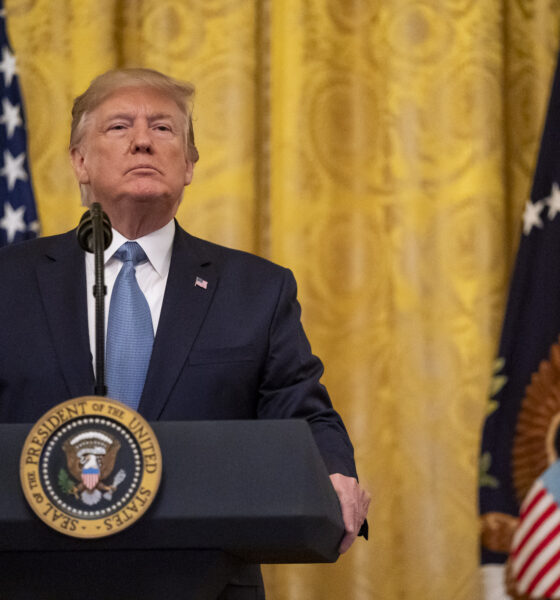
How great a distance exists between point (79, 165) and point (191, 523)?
1377 millimetres

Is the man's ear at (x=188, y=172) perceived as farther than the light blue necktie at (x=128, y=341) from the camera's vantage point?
Yes

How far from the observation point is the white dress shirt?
81.0 inches

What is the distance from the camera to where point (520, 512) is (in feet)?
8.76

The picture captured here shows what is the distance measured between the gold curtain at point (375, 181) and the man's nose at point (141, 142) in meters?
1.05

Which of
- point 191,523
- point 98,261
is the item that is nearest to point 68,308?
point 98,261

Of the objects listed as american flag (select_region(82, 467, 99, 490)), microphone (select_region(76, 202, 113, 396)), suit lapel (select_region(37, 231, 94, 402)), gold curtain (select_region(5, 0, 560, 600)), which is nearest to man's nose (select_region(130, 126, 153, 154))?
suit lapel (select_region(37, 231, 94, 402))

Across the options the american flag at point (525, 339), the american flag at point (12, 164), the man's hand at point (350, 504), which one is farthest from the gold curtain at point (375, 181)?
the man's hand at point (350, 504)

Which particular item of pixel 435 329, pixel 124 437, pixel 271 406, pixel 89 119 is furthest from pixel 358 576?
pixel 124 437

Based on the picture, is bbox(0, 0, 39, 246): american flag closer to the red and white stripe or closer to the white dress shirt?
the white dress shirt

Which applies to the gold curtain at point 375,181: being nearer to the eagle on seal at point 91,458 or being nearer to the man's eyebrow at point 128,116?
the man's eyebrow at point 128,116

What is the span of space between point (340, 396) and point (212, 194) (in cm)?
82

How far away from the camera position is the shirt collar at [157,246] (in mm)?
2180


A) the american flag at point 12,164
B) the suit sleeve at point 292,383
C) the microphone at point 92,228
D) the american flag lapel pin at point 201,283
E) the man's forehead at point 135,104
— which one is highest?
the american flag at point 12,164

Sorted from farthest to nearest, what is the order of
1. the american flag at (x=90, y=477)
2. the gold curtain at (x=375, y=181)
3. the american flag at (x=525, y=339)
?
the gold curtain at (x=375, y=181)
the american flag at (x=525, y=339)
the american flag at (x=90, y=477)
